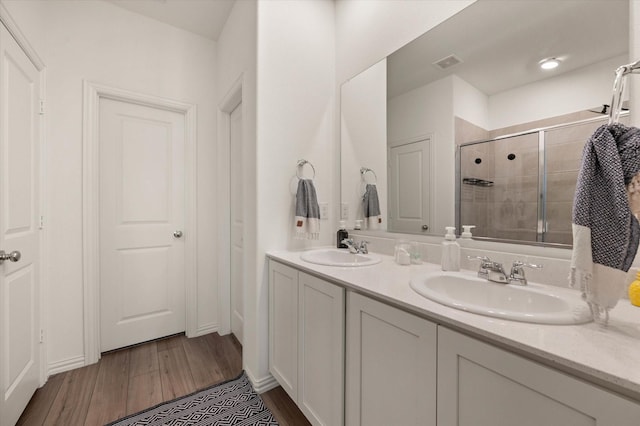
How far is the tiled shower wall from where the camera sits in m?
1.02

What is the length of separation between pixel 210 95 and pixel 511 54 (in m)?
2.39

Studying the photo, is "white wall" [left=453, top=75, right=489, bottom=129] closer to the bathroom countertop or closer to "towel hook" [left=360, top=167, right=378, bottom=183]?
"towel hook" [left=360, top=167, right=378, bottom=183]

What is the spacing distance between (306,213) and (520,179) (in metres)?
1.18

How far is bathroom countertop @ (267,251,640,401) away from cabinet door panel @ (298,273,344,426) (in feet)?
0.96

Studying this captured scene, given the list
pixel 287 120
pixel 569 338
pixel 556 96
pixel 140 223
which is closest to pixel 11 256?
pixel 140 223

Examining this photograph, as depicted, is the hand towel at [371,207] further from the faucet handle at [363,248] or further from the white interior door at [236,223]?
the white interior door at [236,223]

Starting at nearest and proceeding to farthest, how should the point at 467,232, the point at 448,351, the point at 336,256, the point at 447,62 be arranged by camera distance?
the point at 448,351, the point at 467,232, the point at 447,62, the point at 336,256

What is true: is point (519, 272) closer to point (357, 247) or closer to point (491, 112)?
point (491, 112)

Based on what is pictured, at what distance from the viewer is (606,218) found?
0.65 meters

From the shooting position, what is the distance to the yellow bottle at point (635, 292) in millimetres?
810

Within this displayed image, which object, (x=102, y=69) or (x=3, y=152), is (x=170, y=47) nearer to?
(x=102, y=69)

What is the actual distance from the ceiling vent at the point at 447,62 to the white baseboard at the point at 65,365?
Result: 3.07 metres

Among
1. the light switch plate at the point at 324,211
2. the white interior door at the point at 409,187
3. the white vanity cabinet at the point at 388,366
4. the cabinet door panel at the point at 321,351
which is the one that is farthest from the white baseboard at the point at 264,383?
the white interior door at the point at 409,187

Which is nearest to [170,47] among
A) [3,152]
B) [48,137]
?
[48,137]
